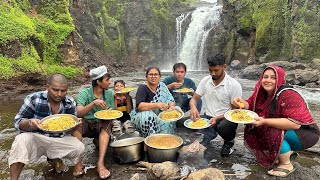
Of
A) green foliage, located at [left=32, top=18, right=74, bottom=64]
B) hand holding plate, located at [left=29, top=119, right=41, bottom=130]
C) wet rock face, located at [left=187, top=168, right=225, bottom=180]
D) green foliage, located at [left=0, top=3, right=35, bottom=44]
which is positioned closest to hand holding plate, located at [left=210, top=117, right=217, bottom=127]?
wet rock face, located at [left=187, top=168, right=225, bottom=180]

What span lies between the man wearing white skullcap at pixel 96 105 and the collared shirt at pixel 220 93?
5.47ft

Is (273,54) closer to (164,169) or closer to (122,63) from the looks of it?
(122,63)

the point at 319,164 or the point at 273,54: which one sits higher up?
the point at 273,54

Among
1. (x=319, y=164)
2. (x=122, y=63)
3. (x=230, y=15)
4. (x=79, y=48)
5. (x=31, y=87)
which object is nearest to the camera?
(x=319, y=164)

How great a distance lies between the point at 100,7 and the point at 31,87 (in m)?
16.3

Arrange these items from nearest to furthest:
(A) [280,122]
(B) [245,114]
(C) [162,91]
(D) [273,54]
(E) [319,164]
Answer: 1. (A) [280,122]
2. (B) [245,114]
3. (E) [319,164]
4. (C) [162,91]
5. (D) [273,54]

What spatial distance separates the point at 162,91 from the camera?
445 centimetres

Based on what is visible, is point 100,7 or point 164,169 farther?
point 100,7

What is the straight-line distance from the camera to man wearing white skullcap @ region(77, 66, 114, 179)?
3.77 m

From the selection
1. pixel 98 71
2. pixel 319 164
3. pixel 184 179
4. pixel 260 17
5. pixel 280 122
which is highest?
pixel 260 17

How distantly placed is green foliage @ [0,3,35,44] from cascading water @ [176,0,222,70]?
50.9 feet

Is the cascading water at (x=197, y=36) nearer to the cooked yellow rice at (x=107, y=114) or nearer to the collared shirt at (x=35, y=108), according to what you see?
the cooked yellow rice at (x=107, y=114)

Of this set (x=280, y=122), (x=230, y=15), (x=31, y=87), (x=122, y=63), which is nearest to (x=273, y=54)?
(x=230, y=15)

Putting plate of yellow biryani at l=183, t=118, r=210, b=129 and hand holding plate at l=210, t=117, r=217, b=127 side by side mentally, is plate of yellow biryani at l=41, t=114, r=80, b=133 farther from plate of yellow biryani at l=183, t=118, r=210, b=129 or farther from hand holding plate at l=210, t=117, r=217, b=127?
hand holding plate at l=210, t=117, r=217, b=127
